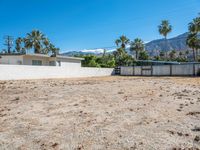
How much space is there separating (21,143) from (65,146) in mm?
736

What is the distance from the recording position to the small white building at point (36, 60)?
25.7 m

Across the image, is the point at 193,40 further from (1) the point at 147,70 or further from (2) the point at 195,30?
(1) the point at 147,70

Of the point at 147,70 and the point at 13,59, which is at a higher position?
the point at 13,59

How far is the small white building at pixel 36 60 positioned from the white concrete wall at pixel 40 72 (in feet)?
12.8

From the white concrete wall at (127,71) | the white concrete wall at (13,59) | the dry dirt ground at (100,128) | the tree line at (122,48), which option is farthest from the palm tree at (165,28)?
the dry dirt ground at (100,128)

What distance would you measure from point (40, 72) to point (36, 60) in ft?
19.5

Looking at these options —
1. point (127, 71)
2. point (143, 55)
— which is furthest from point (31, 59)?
point (143, 55)

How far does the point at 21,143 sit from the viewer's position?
344 cm

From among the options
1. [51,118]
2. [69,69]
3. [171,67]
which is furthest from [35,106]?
[171,67]

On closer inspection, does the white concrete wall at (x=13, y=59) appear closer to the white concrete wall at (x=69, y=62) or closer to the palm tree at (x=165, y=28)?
the white concrete wall at (x=69, y=62)

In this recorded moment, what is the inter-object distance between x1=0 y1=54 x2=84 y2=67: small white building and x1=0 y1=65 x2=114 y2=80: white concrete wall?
3.90m

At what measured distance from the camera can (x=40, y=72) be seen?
22484mm

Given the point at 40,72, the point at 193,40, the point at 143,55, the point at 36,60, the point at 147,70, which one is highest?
the point at 193,40

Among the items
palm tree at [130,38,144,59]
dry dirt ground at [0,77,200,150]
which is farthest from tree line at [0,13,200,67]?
dry dirt ground at [0,77,200,150]
